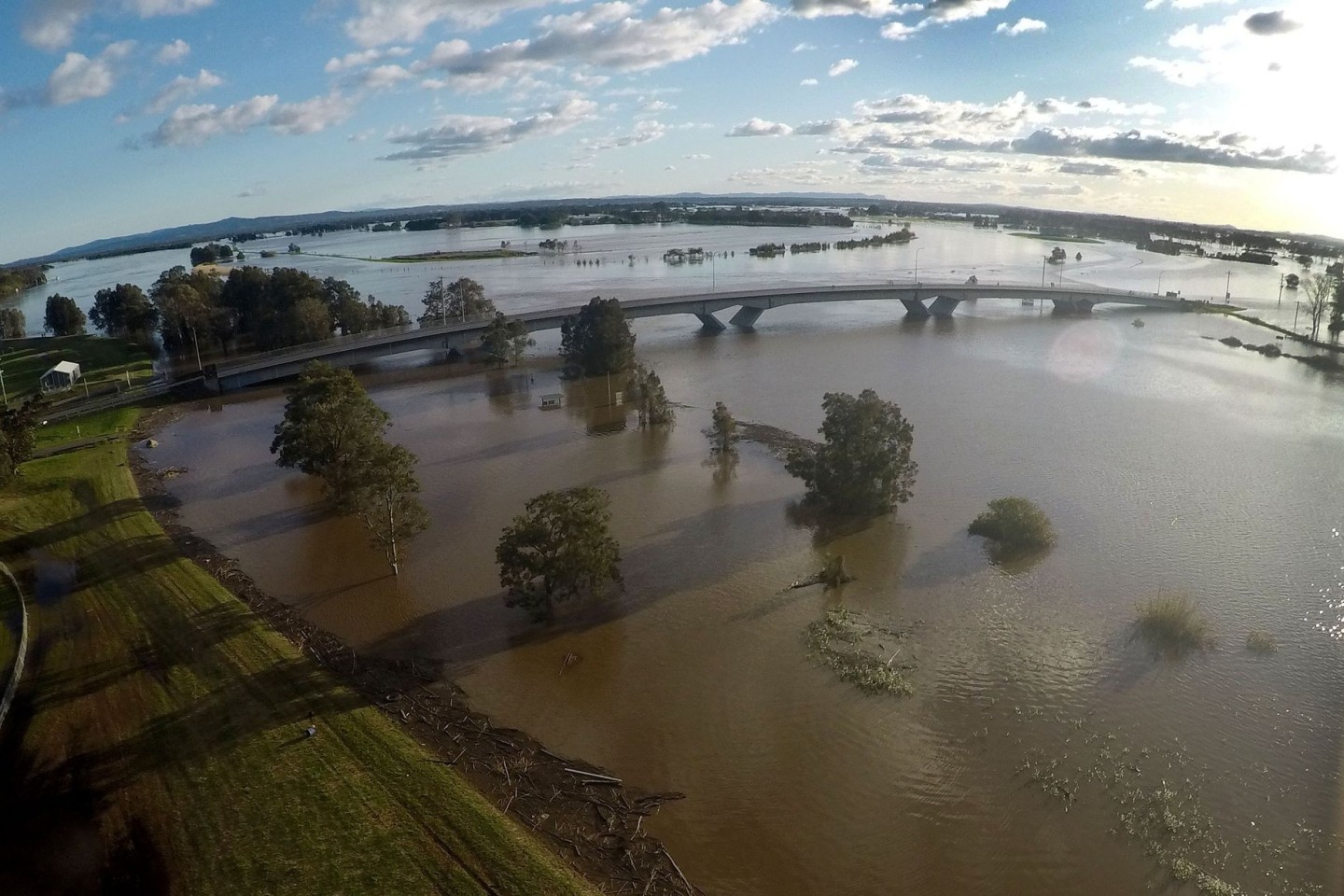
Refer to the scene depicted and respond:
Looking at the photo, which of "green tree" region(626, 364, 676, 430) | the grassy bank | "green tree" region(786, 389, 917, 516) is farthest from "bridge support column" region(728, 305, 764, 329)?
the grassy bank

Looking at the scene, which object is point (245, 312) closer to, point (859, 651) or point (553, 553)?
point (553, 553)

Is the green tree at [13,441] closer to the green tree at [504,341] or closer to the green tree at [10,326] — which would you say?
the green tree at [504,341]

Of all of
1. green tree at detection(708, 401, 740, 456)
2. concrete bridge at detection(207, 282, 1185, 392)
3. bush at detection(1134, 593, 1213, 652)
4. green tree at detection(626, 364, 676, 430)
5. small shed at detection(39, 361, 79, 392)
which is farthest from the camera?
concrete bridge at detection(207, 282, 1185, 392)

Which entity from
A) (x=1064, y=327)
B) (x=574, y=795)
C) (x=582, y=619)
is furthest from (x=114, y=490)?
(x=1064, y=327)

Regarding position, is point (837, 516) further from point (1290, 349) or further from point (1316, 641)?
point (1290, 349)

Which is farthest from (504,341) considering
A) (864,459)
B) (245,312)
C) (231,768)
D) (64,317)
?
(64,317)

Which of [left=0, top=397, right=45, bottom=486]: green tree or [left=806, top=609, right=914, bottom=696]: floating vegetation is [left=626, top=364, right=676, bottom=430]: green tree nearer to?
[left=806, top=609, right=914, bottom=696]: floating vegetation

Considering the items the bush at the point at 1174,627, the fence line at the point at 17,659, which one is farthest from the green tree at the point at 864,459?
the fence line at the point at 17,659
